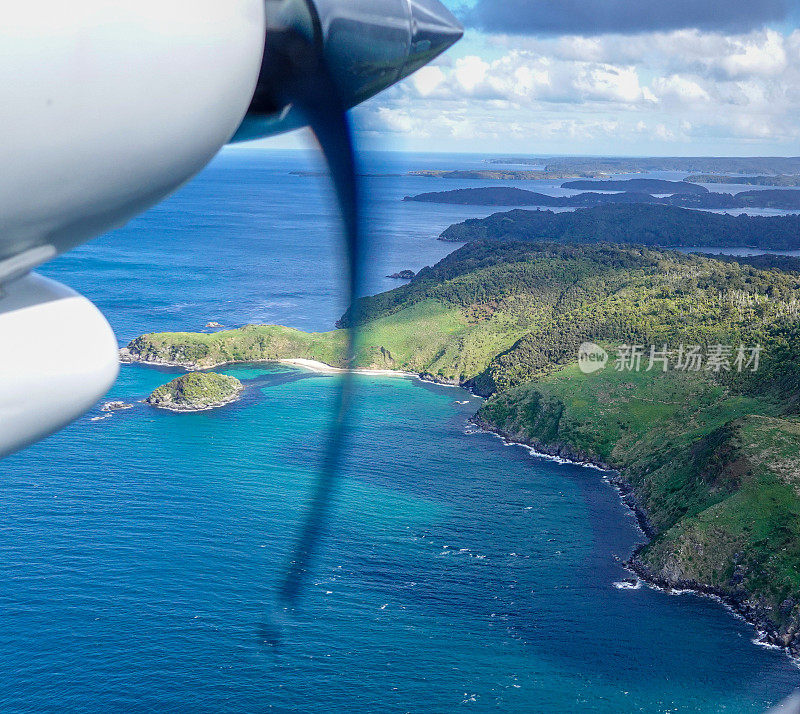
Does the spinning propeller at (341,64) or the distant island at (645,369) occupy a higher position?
the spinning propeller at (341,64)

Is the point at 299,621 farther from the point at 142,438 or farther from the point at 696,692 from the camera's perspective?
the point at 142,438

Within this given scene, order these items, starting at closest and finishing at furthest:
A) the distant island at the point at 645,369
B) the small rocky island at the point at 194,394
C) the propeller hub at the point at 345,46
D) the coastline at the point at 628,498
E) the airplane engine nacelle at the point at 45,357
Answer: the airplane engine nacelle at the point at 45,357 → the propeller hub at the point at 345,46 → the coastline at the point at 628,498 → the distant island at the point at 645,369 → the small rocky island at the point at 194,394

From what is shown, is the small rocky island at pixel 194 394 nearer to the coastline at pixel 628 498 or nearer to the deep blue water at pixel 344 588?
the deep blue water at pixel 344 588

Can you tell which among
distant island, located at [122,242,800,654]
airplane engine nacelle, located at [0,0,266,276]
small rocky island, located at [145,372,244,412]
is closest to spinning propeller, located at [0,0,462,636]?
airplane engine nacelle, located at [0,0,266,276]

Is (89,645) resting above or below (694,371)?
below

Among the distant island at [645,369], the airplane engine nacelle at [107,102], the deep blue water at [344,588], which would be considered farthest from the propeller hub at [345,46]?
the distant island at [645,369]

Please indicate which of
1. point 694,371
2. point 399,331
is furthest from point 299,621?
point 399,331

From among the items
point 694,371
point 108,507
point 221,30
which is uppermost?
point 221,30

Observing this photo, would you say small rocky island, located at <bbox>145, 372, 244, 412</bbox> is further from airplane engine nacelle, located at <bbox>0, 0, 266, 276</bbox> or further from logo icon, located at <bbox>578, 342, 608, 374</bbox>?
airplane engine nacelle, located at <bbox>0, 0, 266, 276</bbox>
